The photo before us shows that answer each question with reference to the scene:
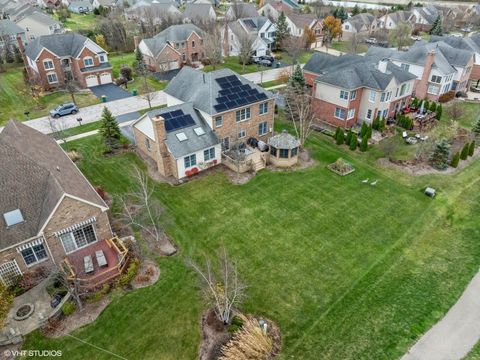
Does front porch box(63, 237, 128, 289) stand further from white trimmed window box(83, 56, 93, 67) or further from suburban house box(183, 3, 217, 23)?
suburban house box(183, 3, 217, 23)

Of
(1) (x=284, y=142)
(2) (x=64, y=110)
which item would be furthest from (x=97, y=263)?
(2) (x=64, y=110)

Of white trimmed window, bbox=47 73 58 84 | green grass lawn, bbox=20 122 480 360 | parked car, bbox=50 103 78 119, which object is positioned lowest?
green grass lawn, bbox=20 122 480 360

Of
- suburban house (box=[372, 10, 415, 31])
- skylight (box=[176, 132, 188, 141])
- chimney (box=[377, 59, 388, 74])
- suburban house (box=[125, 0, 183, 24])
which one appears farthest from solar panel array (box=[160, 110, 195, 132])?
suburban house (box=[372, 10, 415, 31])

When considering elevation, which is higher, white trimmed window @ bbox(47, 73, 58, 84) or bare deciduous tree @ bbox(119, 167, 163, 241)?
white trimmed window @ bbox(47, 73, 58, 84)

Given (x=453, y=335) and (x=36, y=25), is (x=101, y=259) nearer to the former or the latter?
(x=453, y=335)

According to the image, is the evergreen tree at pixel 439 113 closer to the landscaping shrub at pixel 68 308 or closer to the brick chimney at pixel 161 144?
the brick chimney at pixel 161 144

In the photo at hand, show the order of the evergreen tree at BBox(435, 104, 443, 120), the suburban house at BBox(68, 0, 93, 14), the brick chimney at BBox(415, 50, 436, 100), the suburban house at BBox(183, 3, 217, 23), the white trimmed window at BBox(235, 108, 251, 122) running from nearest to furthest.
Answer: the white trimmed window at BBox(235, 108, 251, 122) → the evergreen tree at BBox(435, 104, 443, 120) → the brick chimney at BBox(415, 50, 436, 100) → the suburban house at BBox(183, 3, 217, 23) → the suburban house at BBox(68, 0, 93, 14)
